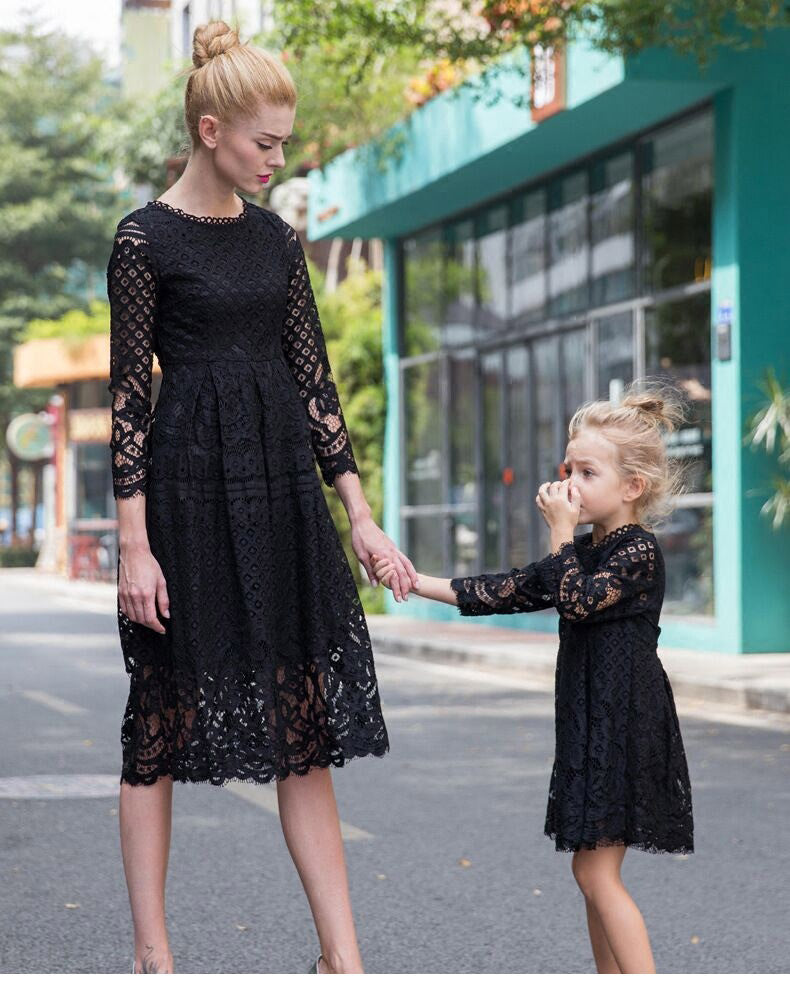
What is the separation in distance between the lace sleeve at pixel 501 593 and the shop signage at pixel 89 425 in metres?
34.1

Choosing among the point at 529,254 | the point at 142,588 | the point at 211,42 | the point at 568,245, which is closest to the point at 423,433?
the point at 529,254

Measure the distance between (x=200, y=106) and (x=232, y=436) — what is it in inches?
27.2

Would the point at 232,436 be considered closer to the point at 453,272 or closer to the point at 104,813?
the point at 104,813

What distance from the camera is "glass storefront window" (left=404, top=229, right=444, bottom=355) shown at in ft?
67.3

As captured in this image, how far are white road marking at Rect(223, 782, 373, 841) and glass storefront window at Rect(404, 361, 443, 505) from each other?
1287 cm

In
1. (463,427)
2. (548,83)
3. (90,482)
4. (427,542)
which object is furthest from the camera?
(90,482)

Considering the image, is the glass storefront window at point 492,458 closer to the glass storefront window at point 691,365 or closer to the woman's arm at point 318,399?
the glass storefront window at point 691,365

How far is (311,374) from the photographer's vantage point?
12.5ft

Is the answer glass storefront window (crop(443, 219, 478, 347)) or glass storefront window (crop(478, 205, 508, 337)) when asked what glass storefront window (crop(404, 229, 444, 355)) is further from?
glass storefront window (crop(478, 205, 508, 337))

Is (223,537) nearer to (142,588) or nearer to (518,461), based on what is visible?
(142,588)

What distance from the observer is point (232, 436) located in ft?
11.6

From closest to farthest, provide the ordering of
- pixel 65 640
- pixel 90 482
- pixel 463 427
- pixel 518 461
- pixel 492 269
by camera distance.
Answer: pixel 65 640 → pixel 518 461 → pixel 492 269 → pixel 463 427 → pixel 90 482

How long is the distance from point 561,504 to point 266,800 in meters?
3.98

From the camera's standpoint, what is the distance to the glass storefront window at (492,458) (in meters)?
18.8
